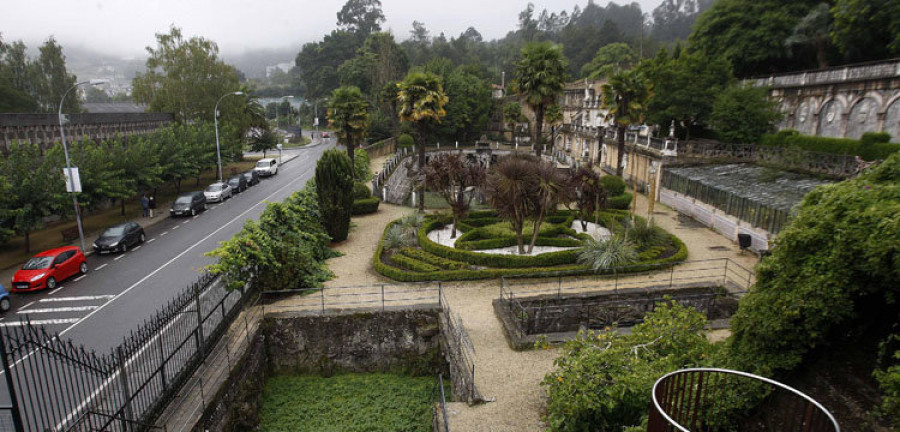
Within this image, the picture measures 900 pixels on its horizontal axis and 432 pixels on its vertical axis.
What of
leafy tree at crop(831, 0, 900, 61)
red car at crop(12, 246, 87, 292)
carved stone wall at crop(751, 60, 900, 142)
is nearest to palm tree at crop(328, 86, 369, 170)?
red car at crop(12, 246, 87, 292)

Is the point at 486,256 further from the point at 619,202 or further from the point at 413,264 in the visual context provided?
the point at 619,202

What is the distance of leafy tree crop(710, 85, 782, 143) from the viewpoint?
3181cm

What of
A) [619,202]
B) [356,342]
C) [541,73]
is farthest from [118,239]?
[619,202]

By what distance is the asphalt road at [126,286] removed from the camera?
1566 centimetres

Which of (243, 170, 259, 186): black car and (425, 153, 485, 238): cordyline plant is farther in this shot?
(243, 170, 259, 186): black car

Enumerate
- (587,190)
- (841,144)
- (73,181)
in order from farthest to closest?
(841,144), (587,190), (73,181)

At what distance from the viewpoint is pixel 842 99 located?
3222 centimetres

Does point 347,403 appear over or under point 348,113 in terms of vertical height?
under

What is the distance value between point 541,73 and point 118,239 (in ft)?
87.5

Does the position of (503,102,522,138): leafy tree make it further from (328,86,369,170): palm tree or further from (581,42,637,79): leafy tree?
(328,86,369,170): palm tree

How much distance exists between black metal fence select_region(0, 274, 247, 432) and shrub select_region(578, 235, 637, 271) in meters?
13.2

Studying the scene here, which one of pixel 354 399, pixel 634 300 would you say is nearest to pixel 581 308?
pixel 634 300

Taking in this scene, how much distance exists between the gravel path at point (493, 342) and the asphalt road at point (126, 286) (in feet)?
17.1

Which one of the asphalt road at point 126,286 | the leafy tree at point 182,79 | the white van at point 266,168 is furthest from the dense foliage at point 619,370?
the leafy tree at point 182,79
